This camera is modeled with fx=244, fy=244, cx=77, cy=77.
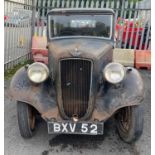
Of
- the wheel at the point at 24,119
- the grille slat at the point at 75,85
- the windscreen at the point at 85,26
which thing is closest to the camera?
the grille slat at the point at 75,85

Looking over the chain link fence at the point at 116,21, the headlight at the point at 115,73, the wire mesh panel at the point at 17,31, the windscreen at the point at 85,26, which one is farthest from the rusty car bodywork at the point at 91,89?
the chain link fence at the point at 116,21

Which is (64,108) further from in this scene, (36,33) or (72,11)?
(36,33)

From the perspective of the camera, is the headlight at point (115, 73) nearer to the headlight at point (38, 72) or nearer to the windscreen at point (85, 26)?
the headlight at point (38, 72)

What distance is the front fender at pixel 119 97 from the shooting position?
10.4ft

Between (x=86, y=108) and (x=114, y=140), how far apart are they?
0.77 m

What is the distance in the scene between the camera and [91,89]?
3.15 metres

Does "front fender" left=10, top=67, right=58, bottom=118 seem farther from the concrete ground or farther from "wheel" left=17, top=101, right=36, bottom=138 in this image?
the concrete ground

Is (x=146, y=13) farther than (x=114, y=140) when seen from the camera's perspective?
Yes

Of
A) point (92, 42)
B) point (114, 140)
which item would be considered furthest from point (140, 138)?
point (92, 42)

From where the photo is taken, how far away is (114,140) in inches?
142

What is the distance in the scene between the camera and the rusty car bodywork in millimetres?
3129

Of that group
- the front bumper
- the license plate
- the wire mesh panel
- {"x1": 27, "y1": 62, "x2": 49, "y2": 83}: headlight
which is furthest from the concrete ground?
the wire mesh panel

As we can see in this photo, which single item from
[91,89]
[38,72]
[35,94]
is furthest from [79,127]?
[38,72]

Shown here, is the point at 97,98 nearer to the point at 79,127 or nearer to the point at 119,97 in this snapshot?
the point at 119,97
